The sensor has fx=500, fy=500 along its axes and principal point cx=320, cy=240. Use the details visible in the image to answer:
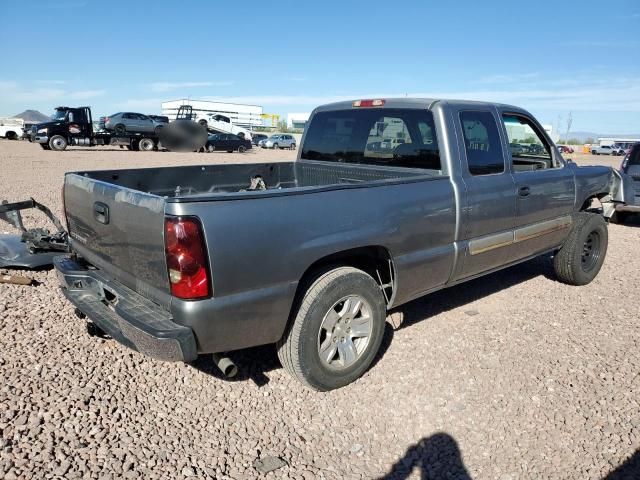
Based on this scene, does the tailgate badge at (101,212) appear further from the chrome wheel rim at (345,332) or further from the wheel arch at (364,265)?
the chrome wheel rim at (345,332)

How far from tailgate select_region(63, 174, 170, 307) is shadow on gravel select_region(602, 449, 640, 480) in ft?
8.24

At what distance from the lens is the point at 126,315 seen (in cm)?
276

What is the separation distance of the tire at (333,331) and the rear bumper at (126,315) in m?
0.70

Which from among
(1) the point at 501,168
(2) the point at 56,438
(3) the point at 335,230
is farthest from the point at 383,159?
(2) the point at 56,438

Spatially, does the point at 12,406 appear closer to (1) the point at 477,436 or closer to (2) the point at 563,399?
(1) the point at 477,436

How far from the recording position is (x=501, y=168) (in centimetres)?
429

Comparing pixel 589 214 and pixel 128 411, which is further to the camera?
pixel 589 214

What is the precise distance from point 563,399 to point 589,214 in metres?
2.85

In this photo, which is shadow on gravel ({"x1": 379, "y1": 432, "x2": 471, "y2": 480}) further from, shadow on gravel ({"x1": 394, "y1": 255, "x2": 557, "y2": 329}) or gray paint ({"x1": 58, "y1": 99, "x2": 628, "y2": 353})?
shadow on gravel ({"x1": 394, "y1": 255, "x2": 557, "y2": 329})

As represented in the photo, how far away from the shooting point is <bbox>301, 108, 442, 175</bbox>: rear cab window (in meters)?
4.02

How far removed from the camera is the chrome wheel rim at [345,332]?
3.25m

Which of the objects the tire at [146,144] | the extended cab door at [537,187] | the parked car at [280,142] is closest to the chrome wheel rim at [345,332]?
the extended cab door at [537,187]

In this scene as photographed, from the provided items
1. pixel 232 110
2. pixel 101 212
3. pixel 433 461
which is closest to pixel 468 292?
pixel 433 461

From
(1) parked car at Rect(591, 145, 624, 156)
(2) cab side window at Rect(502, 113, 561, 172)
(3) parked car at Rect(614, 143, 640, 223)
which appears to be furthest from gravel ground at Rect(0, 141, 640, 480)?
(1) parked car at Rect(591, 145, 624, 156)
